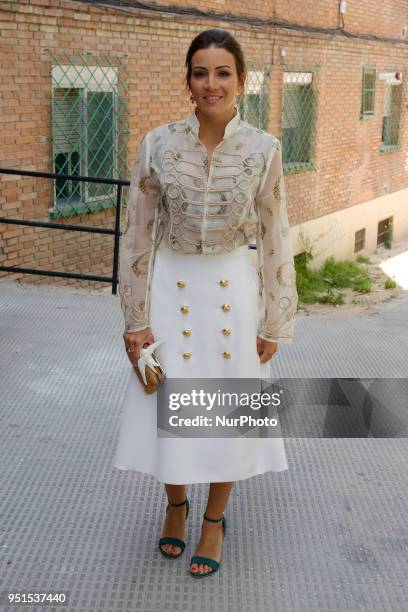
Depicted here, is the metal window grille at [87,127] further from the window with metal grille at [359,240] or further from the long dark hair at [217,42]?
→ the window with metal grille at [359,240]

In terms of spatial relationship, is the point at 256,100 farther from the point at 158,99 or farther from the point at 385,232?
the point at 385,232

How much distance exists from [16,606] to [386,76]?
13.0 metres

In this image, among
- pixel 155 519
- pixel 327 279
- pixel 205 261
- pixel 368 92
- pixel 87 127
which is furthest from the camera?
pixel 368 92

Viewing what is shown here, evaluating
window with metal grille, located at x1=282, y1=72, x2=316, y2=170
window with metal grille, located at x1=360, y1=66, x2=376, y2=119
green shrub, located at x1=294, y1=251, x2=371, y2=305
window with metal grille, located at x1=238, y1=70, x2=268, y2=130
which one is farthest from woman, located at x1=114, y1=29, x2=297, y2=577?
window with metal grille, located at x1=360, y1=66, x2=376, y2=119

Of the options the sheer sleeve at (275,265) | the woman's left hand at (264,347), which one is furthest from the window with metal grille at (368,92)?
the woman's left hand at (264,347)

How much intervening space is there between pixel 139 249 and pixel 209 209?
0.27 meters

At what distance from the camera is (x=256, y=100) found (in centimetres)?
1038

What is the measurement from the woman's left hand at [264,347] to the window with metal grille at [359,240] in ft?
37.5

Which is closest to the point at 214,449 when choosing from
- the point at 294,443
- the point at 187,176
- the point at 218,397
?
the point at 218,397

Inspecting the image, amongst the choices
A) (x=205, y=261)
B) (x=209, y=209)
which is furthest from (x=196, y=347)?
(x=209, y=209)

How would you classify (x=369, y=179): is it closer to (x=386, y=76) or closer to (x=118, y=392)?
(x=386, y=76)

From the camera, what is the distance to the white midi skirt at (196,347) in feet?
7.88

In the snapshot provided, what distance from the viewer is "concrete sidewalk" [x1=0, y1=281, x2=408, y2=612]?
2475mm

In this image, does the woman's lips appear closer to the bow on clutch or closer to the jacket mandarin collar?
the jacket mandarin collar
